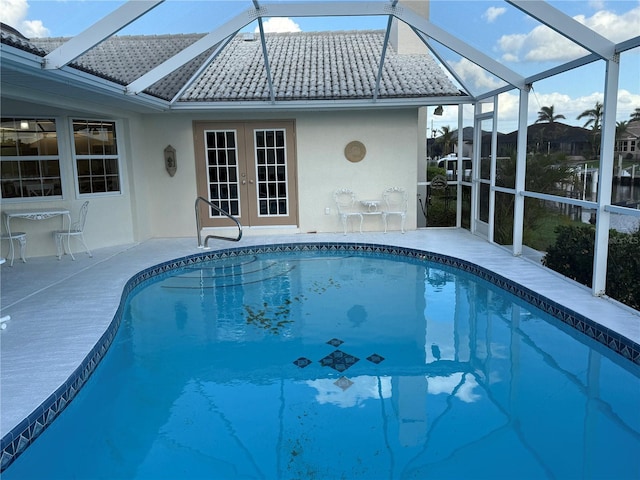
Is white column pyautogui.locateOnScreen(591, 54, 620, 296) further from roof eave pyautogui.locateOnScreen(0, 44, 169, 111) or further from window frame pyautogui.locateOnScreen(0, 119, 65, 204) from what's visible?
window frame pyautogui.locateOnScreen(0, 119, 65, 204)

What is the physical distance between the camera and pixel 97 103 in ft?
26.4

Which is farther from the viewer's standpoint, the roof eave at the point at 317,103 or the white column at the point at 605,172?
the roof eave at the point at 317,103

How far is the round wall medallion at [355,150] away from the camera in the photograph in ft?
33.4

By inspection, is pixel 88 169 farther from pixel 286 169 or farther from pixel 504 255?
pixel 504 255

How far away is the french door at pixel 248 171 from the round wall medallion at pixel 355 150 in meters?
1.14

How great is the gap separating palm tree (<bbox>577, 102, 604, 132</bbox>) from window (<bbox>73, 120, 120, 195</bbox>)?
786 cm

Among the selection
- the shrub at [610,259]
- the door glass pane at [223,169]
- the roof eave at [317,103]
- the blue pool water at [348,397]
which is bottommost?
the blue pool water at [348,397]

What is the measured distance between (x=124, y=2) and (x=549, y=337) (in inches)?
225

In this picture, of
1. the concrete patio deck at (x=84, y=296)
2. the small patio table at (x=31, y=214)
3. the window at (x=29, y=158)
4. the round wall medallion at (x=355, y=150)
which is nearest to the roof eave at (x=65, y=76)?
the window at (x=29, y=158)

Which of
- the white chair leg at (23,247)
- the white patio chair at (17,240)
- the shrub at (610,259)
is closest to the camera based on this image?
the shrub at (610,259)

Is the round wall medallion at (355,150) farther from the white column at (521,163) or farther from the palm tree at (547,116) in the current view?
the palm tree at (547,116)

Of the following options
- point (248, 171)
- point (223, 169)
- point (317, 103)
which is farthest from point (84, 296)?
point (317, 103)

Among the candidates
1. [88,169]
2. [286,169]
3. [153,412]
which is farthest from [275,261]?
[153,412]

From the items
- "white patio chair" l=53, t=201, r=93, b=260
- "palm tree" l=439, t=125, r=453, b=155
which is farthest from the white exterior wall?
"palm tree" l=439, t=125, r=453, b=155
